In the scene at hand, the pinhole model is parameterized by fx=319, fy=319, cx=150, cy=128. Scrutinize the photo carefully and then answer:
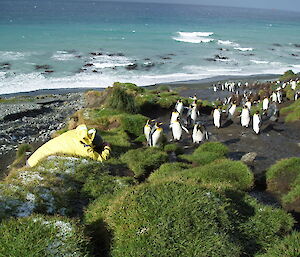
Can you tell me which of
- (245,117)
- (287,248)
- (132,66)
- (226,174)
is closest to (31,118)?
(245,117)

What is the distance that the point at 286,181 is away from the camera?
35.3ft

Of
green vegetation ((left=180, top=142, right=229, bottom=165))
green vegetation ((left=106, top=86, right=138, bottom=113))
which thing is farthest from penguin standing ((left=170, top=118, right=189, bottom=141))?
green vegetation ((left=106, top=86, right=138, bottom=113))

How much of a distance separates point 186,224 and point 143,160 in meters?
5.78

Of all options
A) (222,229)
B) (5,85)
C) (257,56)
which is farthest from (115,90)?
(257,56)

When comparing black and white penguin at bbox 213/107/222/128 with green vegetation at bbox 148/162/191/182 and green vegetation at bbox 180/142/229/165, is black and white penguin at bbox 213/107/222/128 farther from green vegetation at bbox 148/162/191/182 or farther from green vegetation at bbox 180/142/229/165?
green vegetation at bbox 148/162/191/182

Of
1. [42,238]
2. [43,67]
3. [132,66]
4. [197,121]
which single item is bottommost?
[132,66]

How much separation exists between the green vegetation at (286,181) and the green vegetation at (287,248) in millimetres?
3747

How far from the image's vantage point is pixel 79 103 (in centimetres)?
3162

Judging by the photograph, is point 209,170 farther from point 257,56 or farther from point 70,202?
point 257,56

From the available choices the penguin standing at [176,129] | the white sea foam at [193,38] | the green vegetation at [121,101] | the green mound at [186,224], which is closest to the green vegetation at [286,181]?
the green mound at [186,224]

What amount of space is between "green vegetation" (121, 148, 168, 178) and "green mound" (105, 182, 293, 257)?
3873mm

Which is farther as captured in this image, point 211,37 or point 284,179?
point 211,37

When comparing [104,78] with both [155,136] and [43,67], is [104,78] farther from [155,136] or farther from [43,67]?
[155,136]

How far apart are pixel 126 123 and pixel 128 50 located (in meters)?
50.7
